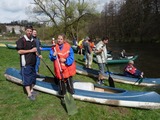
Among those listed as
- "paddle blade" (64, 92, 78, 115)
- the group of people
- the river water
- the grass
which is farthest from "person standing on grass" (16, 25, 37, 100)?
the river water

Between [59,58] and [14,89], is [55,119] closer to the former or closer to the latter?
[59,58]

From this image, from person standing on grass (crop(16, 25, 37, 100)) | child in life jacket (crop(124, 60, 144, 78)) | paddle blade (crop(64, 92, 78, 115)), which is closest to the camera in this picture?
paddle blade (crop(64, 92, 78, 115))

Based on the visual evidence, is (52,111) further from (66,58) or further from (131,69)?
(131,69)

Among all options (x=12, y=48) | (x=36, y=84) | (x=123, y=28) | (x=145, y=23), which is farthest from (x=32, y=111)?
(x=123, y=28)

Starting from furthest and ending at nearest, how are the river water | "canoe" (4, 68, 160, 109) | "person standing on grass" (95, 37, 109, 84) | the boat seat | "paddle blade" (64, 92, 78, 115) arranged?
the river water → "person standing on grass" (95, 37, 109, 84) → the boat seat → "canoe" (4, 68, 160, 109) → "paddle blade" (64, 92, 78, 115)

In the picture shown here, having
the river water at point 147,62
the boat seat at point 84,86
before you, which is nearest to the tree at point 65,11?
the river water at point 147,62

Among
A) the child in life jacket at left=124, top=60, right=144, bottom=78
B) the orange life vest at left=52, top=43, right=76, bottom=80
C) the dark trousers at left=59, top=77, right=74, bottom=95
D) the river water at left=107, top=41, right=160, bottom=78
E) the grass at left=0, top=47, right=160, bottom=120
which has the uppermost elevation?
the orange life vest at left=52, top=43, right=76, bottom=80

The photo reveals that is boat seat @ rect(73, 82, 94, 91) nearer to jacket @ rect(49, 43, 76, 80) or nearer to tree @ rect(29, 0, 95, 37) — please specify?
jacket @ rect(49, 43, 76, 80)

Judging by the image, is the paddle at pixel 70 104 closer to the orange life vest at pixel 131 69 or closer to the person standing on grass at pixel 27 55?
the person standing on grass at pixel 27 55

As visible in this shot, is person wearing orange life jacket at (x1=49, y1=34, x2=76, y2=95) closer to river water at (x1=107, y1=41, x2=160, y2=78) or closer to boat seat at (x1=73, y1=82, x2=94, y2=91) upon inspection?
boat seat at (x1=73, y1=82, x2=94, y2=91)

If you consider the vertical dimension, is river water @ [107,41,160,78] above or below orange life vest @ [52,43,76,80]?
below

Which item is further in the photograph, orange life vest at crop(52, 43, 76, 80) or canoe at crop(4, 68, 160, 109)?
canoe at crop(4, 68, 160, 109)

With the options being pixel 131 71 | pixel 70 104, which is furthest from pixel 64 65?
pixel 131 71

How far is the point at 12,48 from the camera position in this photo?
2028 cm
